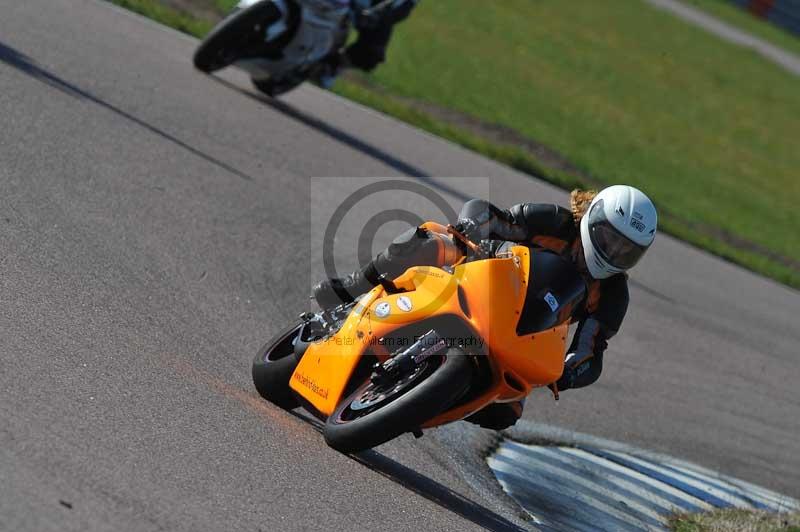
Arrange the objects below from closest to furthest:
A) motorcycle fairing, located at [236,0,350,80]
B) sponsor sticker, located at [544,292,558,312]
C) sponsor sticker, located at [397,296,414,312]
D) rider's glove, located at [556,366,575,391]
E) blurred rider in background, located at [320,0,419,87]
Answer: sponsor sticker, located at [544,292,558,312] → sponsor sticker, located at [397,296,414,312] → rider's glove, located at [556,366,575,391] → motorcycle fairing, located at [236,0,350,80] → blurred rider in background, located at [320,0,419,87]

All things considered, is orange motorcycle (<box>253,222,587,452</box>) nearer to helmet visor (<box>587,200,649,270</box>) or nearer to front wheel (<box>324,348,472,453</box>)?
front wheel (<box>324,348,472,453</box>)

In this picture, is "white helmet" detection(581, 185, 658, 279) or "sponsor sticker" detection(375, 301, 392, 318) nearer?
"sponsor sticker" detection(375, 301, 392, 318)

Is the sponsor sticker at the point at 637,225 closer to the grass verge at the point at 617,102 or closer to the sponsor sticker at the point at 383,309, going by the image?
the sponsor sticker at the point at 383,309

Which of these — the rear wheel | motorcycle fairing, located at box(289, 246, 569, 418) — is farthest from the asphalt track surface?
motorcycle fairing, located at box(289, 246, 569, 418)

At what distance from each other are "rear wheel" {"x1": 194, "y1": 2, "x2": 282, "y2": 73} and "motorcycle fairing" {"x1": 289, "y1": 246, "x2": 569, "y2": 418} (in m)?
6.43

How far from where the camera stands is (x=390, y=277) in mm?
5840

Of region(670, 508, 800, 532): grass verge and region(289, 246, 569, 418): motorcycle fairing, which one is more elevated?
region(289, 246, 569, 418): motorcycle fairing

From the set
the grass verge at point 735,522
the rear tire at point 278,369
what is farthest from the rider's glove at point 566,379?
the grass verge at point 735,522

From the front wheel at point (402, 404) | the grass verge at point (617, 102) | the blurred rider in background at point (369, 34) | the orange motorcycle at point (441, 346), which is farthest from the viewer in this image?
the grass verge at point (617, 102)

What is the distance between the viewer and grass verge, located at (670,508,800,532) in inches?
269

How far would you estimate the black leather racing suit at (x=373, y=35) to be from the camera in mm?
12828

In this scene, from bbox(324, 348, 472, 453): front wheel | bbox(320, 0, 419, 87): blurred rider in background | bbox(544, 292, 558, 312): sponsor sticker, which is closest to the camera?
bbox(324, 348, 472, 453): front wheel

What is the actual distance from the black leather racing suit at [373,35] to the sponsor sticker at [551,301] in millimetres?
7927

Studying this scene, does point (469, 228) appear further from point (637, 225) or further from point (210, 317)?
point (210, 317)
